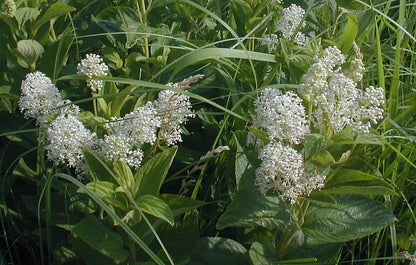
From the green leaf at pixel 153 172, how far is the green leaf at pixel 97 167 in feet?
0.27

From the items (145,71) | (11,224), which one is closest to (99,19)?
(145,71)

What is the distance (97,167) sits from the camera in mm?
1595

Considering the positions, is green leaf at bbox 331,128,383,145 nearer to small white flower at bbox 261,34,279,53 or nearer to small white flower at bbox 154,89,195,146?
small white flower at bbox 154,89,195,146

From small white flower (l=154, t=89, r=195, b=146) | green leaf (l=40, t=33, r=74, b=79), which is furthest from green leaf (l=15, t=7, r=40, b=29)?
small white flower (l=154, t=89, r=195, b=146)

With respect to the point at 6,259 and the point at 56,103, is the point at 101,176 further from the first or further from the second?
the point at 6,259

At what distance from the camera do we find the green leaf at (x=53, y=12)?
6.88 feet

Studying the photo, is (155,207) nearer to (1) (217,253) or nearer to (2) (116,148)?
(2) (116,148)

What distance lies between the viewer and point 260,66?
252cm

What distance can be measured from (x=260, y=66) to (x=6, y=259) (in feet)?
4.23

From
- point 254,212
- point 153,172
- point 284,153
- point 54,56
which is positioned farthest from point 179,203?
point 54,56

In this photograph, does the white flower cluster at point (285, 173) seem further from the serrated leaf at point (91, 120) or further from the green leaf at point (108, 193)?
the serrated leaf at point (91, 120)

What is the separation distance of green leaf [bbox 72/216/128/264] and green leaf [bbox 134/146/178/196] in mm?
140

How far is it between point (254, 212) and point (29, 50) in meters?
1.09

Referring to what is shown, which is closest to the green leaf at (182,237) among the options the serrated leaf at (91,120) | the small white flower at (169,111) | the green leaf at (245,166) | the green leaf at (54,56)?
the green leaf at (245,166)
